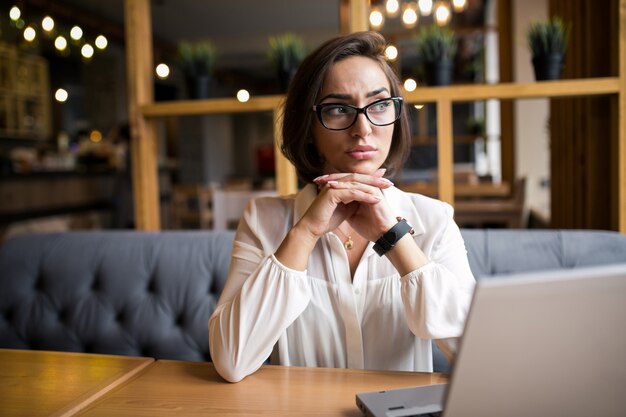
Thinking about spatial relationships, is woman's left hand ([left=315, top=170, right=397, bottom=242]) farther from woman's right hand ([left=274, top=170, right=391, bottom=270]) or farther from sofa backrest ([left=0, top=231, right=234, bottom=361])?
sofa backrest ([left=0, top=231, right=234, bottom=361])

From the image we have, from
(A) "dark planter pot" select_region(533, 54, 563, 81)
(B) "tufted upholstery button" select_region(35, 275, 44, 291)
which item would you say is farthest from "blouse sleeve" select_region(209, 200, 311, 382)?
(A) "dark planter pot" select_region(533, 54, 563, 81)

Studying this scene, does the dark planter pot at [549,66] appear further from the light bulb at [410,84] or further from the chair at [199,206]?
the chair at [199,206]

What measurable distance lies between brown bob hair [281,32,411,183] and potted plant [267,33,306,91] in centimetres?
102

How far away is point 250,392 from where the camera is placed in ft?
3.27

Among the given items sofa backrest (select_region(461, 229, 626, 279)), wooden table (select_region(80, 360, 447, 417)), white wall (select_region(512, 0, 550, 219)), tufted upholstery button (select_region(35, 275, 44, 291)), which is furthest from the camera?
white wall (select_region(512, 0, 550, 219))

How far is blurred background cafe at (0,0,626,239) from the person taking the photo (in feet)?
7.37

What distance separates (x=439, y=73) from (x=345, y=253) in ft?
4.05

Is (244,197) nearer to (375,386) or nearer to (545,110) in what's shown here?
(375,386)

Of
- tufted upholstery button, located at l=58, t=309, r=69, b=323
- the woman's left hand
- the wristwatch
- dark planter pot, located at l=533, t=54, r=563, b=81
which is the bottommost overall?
tufted upholstery button, located at l=58, t=309, r=69, b=323

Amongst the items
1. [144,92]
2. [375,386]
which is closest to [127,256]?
[144,92]

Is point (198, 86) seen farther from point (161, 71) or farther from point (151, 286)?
point (151, 286)

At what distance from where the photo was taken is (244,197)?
332cm

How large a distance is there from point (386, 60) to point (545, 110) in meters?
4.85

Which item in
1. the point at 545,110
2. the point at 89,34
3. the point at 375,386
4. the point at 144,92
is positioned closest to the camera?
the point at 375,386
